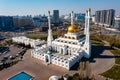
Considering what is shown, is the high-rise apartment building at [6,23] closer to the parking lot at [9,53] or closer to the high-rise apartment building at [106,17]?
the parking lot at [9,53]

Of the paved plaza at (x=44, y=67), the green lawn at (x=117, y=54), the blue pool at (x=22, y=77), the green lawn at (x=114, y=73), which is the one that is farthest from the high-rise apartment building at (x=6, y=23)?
the green lawn at (x=114, y=73)

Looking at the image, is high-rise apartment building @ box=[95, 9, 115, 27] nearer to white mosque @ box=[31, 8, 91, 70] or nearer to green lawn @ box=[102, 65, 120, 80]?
white mosque @ box=[31, 8, 91, 70]

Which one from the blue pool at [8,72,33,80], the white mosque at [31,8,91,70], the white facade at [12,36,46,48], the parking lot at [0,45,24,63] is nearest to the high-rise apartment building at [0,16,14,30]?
the white facade at [12,36,46,48]

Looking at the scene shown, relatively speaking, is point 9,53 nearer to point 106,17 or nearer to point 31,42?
point 31,42

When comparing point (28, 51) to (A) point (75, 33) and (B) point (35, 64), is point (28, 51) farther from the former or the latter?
(A) point (75, 33)

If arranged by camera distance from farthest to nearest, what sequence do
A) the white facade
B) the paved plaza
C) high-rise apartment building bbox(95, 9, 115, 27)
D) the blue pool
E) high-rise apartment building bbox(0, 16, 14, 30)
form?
high-rise apartment building bbox(95, 9, 115, 27), high-rise apartment building bbox(0, 16, 14, 30), the white facade, the paved plaza, the blue pool

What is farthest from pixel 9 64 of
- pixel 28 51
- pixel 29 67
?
pixel 28 51

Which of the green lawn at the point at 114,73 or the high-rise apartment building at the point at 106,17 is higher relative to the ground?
the high-rise apartment building at the point at 106,17

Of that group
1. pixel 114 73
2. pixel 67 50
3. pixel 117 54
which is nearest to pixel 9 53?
pixel 67 50
